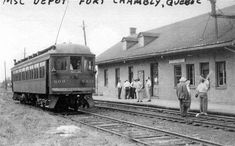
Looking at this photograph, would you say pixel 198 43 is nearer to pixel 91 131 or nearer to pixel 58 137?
pixel 91 131

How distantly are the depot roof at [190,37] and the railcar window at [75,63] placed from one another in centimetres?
699

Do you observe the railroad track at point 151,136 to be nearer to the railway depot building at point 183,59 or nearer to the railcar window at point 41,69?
the railcar window at point 41,69

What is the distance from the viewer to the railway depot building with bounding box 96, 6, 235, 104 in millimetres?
18766

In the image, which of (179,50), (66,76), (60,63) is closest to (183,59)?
(179,50)

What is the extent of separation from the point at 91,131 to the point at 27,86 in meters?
11.2

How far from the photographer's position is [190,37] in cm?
2297

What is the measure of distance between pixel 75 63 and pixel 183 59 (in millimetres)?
8233

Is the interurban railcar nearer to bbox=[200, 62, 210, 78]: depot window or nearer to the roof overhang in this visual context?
the roof overhang

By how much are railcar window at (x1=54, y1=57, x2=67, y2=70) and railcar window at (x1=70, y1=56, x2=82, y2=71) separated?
1.01ft


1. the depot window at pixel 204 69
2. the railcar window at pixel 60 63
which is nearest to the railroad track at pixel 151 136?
the railcar window at pixel 60 63

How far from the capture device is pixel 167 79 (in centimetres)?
2366

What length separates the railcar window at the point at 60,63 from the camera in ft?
52.2

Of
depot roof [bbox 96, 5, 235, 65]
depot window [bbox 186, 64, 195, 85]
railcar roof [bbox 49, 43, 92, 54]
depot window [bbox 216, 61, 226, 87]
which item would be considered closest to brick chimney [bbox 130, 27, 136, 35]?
depot roof [bbox 96, 5, 235, 65]

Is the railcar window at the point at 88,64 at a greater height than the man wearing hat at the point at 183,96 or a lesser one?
greater
